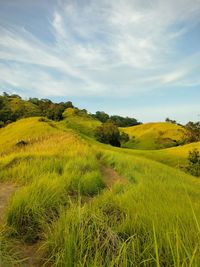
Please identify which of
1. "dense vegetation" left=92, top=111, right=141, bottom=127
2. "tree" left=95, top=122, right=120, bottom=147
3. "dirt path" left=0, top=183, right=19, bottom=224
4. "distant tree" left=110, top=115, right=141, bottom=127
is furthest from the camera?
"distant tree" left=110, top=115, right=141, bottom=127

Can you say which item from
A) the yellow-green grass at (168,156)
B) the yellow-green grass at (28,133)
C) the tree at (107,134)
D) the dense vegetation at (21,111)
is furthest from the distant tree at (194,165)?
the dense vegetation at (21,111)

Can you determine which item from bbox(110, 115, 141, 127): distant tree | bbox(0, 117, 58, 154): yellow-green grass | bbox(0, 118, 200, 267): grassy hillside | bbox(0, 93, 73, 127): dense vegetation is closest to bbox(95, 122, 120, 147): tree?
bbox(0, 93, 73, 127): dense vegetation

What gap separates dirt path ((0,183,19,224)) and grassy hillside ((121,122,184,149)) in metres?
95.7

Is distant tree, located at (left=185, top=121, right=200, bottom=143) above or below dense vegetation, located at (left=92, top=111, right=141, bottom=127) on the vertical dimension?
below

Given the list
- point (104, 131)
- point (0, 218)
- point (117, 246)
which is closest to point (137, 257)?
point (117, 246)

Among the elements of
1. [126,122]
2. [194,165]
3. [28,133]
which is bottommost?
[194,165]

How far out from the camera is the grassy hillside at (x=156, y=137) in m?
104

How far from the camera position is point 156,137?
10988 centimetres

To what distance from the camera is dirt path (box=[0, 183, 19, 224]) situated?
5.42 metres

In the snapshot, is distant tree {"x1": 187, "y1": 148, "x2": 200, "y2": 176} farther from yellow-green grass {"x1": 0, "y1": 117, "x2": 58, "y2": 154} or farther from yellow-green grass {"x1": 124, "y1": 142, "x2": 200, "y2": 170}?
yellow-green grass {"x1": 0, "y1": 117, "x2": 58, "y2": 154}

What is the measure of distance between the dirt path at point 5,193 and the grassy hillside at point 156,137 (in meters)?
95.7

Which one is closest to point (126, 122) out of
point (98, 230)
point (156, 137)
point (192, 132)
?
point (156, 137)

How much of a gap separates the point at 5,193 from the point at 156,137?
105m

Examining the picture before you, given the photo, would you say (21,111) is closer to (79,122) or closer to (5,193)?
(79,122)
